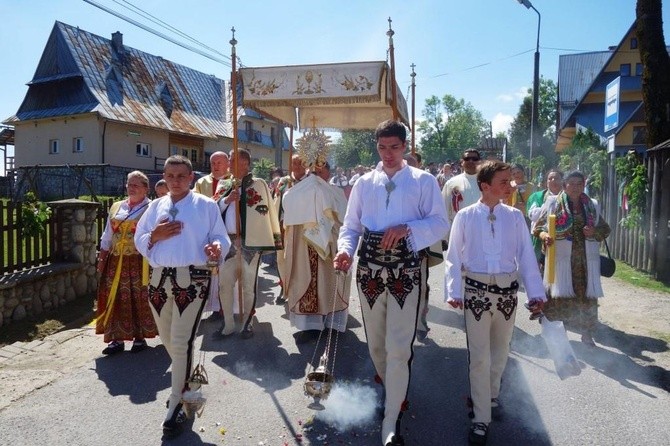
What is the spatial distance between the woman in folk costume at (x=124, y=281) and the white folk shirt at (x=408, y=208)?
109 inches

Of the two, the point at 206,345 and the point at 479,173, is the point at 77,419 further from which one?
the point at 479,173

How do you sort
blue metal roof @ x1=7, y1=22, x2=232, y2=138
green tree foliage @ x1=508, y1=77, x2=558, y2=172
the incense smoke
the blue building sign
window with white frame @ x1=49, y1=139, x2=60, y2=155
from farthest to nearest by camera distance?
green tree foliage @ x1=508, y1=77, x2=558, y2=172
window with white frame @ x1=49, y1=139, x2=60, y2=155
blue metal roof @ x1=7, y1=22, x2=232, y2=138
the blue building sign
the incense smoke

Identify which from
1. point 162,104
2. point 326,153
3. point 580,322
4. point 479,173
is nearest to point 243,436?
point 479,173

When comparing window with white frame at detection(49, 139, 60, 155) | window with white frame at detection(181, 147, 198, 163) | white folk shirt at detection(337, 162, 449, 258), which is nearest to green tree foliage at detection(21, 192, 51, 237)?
white folk shirt at detection(337, 162, 449, 258)

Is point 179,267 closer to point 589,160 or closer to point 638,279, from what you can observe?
point 638,279

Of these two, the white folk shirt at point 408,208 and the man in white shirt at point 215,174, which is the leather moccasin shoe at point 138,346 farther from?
the white folk shirt at point 408,208

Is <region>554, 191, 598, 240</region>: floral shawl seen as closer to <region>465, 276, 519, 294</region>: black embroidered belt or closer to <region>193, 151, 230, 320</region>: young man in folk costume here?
<region>465, 276, 519, 294</region>: black embroidered belt

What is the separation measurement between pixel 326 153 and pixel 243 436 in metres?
3.39

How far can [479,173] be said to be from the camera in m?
3.82

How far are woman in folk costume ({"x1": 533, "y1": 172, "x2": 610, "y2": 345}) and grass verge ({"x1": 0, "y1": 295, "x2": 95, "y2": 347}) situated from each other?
5921 millimetres

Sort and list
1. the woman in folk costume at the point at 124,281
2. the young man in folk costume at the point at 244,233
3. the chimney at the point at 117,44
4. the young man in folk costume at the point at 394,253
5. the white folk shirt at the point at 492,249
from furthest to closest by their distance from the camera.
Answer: the chimney at the point at 117,44 < the young man in folk costume at the point at 244,233 < the woman in folk costume at the point at 124,281 < the white folk shirt at the point at 492,249 < the young man in folk costume at the point at 394,253

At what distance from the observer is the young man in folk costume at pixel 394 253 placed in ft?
11.5

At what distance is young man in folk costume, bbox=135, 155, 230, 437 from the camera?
12.4ft

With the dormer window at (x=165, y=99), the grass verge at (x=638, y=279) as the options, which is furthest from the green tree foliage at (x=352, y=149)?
the grass verge at (x=638, y=279)
